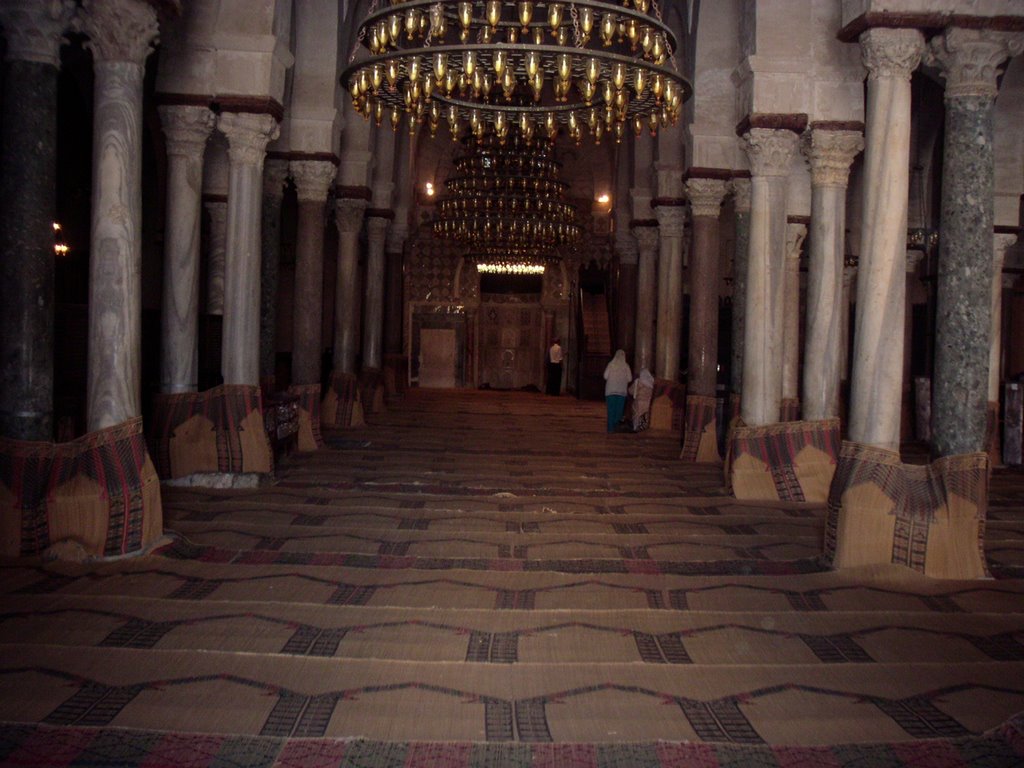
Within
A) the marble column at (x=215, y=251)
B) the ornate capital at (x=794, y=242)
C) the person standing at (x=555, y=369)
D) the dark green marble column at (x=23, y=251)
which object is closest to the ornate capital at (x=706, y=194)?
the ornate capital at (x=794, y=242)

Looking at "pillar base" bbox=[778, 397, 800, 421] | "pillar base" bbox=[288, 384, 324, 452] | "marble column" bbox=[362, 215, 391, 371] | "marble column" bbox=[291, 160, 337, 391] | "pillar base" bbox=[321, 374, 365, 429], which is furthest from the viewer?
"marble column" bbox=[362, 215, 391, 371]

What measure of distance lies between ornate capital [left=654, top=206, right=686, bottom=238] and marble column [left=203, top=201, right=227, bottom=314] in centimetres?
541

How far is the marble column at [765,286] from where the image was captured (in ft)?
25.2

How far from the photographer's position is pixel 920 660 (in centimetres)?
360

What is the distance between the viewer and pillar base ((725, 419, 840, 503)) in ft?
23.6

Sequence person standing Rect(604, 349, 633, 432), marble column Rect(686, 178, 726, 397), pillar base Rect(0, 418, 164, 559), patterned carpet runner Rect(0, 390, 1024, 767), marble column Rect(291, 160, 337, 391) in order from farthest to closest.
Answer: person standing Rect(604, 349, 633, 432) < marble column Rect(686, 178, 726, 397) < marble column Rect(291, 160, 337, 391) < pillar base Rect(0, 418, 164, 559) < patterned carpet runner Rect(0, 390, 1024, 767)

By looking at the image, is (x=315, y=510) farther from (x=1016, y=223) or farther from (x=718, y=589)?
(x=1016, y=223)

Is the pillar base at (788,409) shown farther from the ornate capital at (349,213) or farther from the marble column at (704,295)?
the ornate capital at (349,213)

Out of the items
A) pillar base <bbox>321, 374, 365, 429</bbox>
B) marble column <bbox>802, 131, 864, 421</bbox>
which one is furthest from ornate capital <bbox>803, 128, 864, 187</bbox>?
pillar base <bbox>321, 374, 365, 429</bbox>

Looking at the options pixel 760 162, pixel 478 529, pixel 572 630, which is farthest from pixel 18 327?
pixel 760 162

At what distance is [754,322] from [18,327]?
5298mm

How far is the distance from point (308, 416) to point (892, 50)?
21.1 feet

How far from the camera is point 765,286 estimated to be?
25.4ft

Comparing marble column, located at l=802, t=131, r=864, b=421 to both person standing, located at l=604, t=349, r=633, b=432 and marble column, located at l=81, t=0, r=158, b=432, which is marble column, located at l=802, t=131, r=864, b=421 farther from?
marble column, located at l=81, t=0, r=158, b=432
